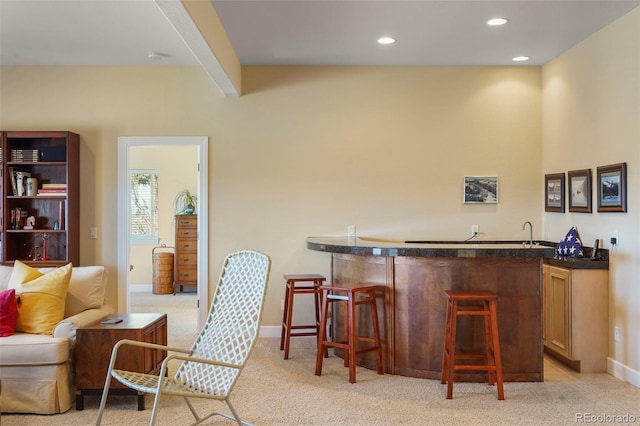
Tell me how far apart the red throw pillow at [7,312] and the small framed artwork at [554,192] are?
15.6ft

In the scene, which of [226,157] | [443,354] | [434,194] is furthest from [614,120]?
[226,157]

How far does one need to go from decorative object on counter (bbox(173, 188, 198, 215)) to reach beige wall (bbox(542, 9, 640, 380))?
573 centimetres

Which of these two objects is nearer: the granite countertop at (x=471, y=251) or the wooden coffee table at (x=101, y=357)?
the wooden coffee table at (x=101, y=357)

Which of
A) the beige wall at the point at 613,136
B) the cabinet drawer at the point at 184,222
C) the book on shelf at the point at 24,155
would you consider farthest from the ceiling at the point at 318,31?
the cabinet drawer at the point at 184,222

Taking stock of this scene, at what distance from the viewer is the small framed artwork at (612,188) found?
447 cm

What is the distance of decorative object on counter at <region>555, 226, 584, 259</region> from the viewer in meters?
4.95

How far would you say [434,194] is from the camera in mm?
6109

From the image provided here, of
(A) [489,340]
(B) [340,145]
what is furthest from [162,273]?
(A) [489,340]

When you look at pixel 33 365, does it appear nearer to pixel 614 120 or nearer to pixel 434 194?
pixel 434 194

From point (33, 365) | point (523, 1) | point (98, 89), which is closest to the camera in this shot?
point (33, 365)

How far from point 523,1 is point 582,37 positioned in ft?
3.91

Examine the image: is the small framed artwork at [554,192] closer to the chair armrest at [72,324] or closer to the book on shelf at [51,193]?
the chair armrest at [72,324]

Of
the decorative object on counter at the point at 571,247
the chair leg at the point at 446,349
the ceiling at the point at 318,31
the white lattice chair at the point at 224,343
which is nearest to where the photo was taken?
the white lattice chair at the point at 224,343

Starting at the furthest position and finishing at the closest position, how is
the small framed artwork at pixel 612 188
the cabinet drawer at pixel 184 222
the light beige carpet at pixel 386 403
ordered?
the cabinet drawer at pixel 184 222
the small framed artwork at pixel 612 188
the light beige carpet at pixel 386 403
